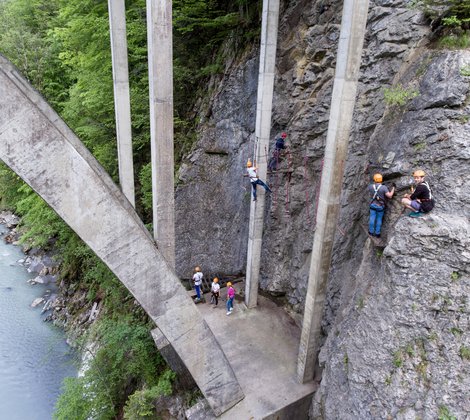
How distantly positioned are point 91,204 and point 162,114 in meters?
1.60

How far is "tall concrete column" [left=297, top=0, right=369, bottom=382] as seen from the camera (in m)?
4.78

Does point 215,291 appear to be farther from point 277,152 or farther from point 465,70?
point 465,70

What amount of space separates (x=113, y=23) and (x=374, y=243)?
15.7 feet

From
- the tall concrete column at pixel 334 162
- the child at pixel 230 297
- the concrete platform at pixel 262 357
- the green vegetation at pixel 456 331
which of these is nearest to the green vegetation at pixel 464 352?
the green vegetation at pixel 456 331

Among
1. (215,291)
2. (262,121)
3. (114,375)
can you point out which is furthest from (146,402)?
(262,121)

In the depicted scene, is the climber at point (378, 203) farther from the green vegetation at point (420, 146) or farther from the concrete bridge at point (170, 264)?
the concrete bridge at point (170, 264)

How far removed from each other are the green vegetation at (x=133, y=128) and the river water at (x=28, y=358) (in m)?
0.75

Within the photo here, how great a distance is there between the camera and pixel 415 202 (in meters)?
4.22

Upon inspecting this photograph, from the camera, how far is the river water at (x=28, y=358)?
A: 28.2 ft

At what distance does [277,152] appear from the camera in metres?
8.18

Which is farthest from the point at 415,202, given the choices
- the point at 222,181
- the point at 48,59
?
the point at 48,59

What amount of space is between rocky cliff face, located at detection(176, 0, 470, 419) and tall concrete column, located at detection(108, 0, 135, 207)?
3.30 meters

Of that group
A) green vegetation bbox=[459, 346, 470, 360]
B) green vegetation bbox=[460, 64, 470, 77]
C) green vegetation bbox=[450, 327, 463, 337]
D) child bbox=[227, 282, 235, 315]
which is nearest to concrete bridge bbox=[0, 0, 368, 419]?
child bbox=[227, 282, 235, 315]

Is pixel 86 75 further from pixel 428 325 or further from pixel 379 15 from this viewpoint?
pixel 428 325
